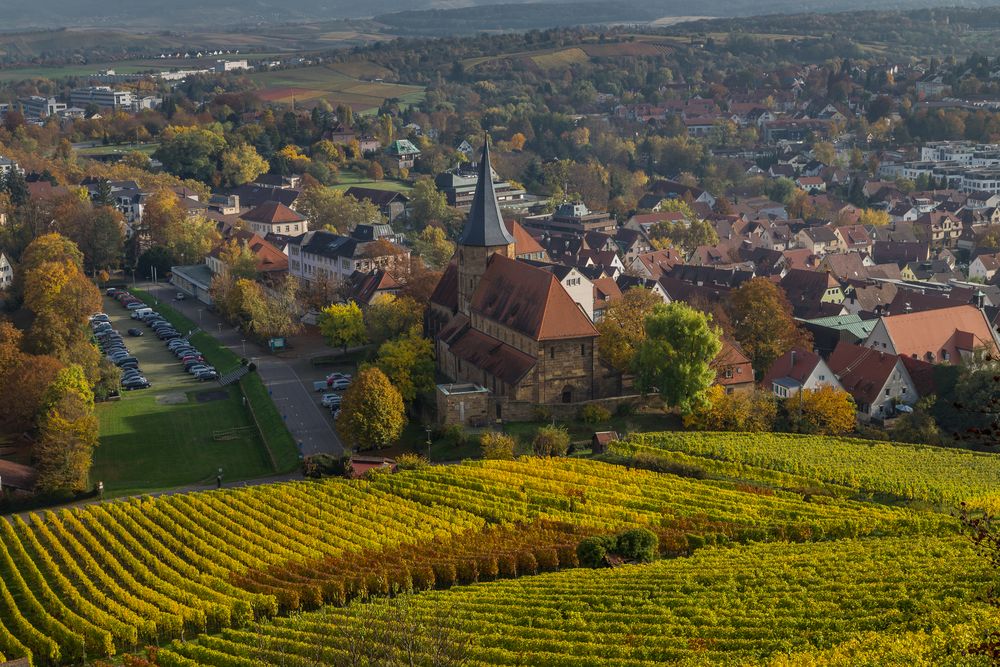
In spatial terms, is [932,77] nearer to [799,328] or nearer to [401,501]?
[799,328]

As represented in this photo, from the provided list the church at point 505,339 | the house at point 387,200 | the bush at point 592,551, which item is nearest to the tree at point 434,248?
the house at point 387,200

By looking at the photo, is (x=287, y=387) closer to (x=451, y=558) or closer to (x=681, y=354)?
(x=681, y=354)

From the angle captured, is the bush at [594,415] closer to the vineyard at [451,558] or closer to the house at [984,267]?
the vineyard at [451,558]

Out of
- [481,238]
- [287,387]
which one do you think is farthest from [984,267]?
[287,387]

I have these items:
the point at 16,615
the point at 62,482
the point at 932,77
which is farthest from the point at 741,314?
the point at 932,77

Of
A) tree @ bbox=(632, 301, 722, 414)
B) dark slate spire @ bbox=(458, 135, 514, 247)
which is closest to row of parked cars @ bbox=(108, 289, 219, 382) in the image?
dark slate spire @ bbox=(458, 135, 514, 247)
